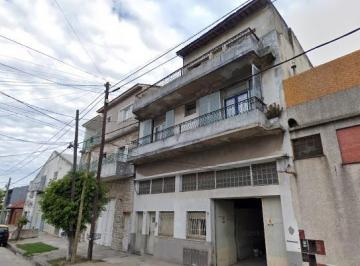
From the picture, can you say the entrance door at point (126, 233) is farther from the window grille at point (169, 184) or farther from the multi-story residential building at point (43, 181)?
the multi-story residential building at point (43, 181)

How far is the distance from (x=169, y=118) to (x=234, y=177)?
5.84 m

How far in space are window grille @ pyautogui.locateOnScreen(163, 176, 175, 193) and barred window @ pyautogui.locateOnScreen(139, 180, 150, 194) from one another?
1599mm

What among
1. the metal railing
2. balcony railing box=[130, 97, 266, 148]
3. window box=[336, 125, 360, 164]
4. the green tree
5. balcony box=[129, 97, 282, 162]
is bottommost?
the green tree

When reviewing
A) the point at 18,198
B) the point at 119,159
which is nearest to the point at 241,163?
the point at 119,159

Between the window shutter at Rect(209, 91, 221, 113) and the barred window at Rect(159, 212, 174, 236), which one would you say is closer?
the window shutter at Rect(209, 91, 221, 113)

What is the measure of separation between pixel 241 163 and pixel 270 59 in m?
4.73

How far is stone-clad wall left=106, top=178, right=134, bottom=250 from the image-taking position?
626 inches

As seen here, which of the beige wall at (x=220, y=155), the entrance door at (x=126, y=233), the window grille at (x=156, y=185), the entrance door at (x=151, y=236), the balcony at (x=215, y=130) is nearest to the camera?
the balcony at (x=215, y=130)

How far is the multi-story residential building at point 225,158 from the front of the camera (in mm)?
9555

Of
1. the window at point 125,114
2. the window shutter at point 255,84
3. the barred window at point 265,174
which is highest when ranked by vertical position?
the window at point 125,114

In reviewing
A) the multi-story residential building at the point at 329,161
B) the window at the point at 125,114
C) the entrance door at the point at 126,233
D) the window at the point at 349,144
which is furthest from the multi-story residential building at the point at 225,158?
the window at the point at 125,114

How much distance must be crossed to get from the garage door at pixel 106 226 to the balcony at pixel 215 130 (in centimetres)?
454

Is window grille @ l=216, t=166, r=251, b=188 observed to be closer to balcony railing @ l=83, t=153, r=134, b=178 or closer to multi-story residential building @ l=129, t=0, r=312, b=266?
multi-story residential building @ l=129, t=0, r=312, b=266

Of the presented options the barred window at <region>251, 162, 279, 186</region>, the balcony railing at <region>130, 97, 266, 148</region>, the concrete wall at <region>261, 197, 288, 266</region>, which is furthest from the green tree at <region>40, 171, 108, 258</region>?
the concrete wall at <region>261, 197, 288, 266</region>
